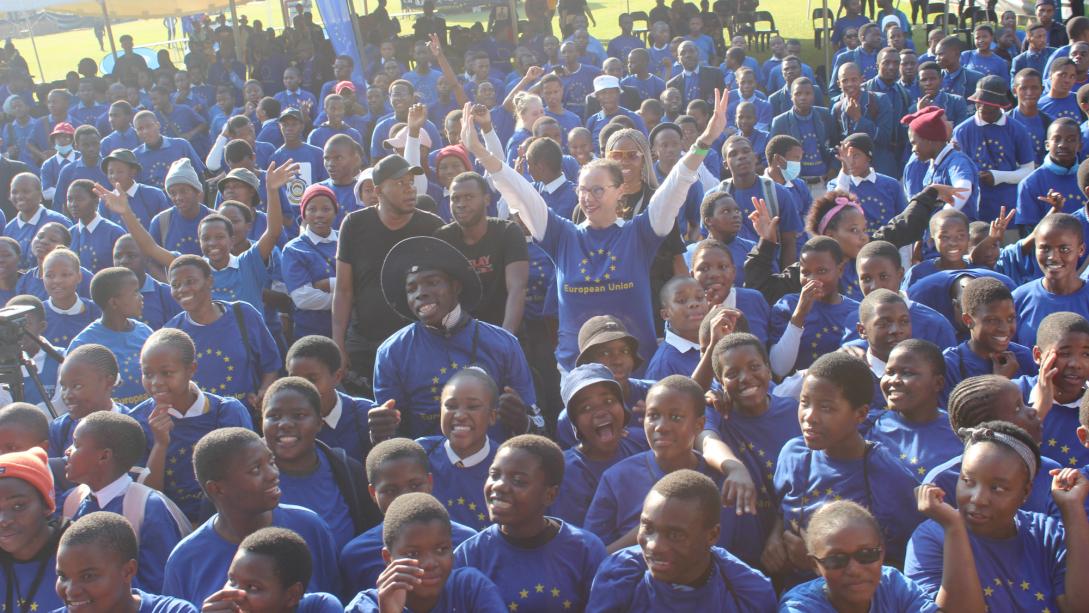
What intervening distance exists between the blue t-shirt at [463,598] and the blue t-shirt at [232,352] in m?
2.33

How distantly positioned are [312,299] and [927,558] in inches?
163

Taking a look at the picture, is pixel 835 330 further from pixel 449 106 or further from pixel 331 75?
pixel 331 75

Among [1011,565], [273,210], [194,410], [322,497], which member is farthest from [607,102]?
[1011,565]

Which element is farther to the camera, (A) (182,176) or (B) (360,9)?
(B) (360,9)

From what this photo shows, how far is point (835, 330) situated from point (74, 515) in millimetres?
3522

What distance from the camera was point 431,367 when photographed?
4.67 meters

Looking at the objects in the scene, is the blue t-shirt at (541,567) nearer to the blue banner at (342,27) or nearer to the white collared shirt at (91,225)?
the white collared shirt at (91,225)

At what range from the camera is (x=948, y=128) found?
24.5 ft

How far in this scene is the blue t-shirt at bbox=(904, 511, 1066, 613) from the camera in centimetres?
317

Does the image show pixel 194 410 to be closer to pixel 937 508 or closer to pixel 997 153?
pixel 937 508

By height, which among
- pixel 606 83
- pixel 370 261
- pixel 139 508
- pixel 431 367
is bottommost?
pixel 139 508

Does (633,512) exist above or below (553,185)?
below

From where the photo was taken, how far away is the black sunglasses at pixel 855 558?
2.96m

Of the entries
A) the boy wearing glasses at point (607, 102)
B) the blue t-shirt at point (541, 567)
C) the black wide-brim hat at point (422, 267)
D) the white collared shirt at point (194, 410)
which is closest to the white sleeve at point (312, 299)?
the black wide-brim hat at point (422, 267)
